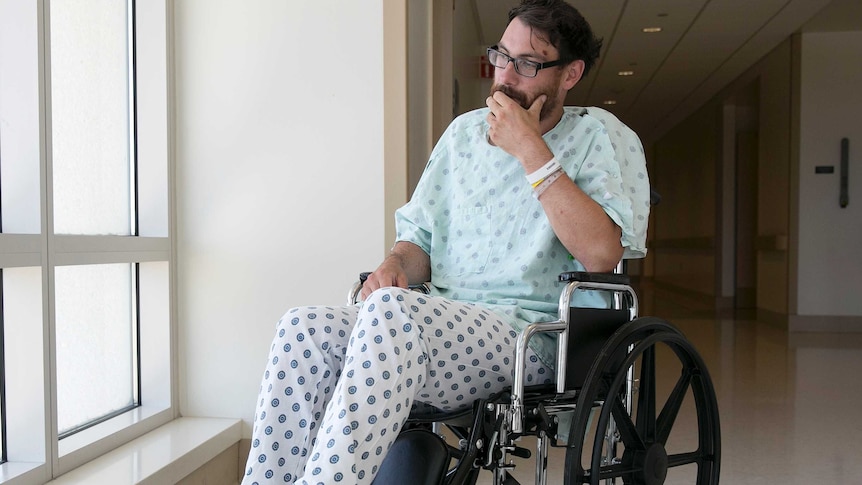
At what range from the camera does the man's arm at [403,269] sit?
1645 millimetres

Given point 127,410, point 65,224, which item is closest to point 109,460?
point 127,410

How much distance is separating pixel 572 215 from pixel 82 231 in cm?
139

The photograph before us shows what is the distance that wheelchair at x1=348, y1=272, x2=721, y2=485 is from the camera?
1.31 metres

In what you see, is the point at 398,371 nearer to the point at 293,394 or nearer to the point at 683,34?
the point at 293,394

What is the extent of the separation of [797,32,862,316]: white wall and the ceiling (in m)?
0.28

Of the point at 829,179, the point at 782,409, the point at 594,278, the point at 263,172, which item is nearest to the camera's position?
the point at 594,278

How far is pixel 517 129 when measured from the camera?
1607 millimetres

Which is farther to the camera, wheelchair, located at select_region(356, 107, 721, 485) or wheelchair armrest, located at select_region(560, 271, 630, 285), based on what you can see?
wheelchair armrest, located at select_region(560, 271, 630, 285)

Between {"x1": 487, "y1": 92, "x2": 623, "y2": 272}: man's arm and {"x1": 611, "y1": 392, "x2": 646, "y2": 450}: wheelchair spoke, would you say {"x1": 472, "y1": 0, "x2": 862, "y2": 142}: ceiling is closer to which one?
{"x1": 487, "y1": 92, "x2": 623, "y2": 272}: man's arm

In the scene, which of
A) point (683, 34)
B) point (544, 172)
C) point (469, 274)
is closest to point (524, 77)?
point (544, 172)

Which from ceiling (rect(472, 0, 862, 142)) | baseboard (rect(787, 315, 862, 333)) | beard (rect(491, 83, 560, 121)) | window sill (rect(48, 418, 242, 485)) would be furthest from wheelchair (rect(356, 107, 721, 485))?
baseboard (rect(787, 315, 862, 333))

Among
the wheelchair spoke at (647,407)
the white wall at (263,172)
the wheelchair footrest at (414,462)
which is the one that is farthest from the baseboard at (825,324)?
the wheelchair footrest at (414,462)

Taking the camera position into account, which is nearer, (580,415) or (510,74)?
(580,415)

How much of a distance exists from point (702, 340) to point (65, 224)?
5.37 metres
